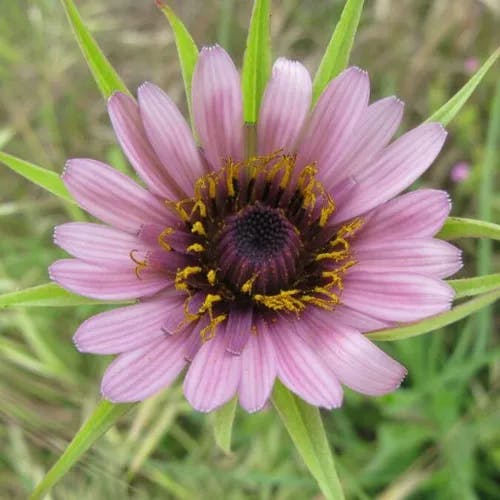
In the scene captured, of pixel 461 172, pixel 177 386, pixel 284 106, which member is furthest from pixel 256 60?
pixel 461 172

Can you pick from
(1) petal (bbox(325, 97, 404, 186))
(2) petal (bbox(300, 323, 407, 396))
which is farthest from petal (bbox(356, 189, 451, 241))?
(2) petal (bbox(300, 323, 407, 396))

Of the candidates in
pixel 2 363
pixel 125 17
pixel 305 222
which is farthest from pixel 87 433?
pixel 125 17

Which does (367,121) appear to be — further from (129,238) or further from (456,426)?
(456,426)

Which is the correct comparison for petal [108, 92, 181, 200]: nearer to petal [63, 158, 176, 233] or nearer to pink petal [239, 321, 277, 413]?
petal [63, 158, 176, 233]

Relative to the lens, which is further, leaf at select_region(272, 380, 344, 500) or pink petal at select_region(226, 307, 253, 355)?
pink petal at select_region(226, 307, 253, 355)

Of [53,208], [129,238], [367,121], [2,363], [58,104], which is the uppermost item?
[367,121]

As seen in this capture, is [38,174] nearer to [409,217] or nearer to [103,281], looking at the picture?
[103,281]

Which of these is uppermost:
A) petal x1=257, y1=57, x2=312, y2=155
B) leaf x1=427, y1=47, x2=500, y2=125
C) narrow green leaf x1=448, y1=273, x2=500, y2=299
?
leaf x1=427, y1=47, x2=500, y2=125
